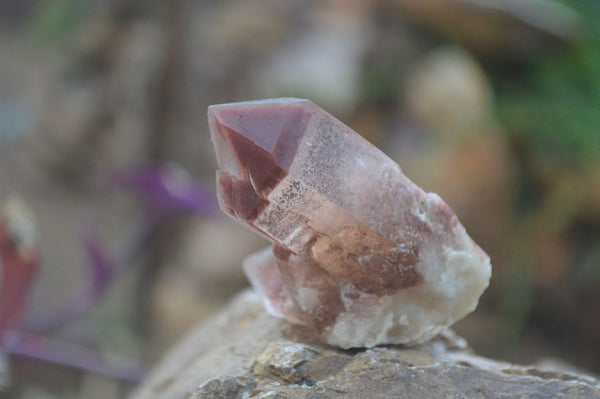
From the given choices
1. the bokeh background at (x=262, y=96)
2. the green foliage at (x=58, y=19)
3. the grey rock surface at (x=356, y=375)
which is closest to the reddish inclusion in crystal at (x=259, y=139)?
the grey rock surface at (x=356, y=375)

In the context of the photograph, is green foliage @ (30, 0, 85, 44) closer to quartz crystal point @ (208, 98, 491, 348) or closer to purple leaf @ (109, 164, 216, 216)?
purple leaf @ (109, 164, 216, 216)

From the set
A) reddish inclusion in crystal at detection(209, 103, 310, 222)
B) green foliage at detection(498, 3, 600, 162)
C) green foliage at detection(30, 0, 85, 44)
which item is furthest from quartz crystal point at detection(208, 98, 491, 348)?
green foliage at detection(30, 0, 85, 44)

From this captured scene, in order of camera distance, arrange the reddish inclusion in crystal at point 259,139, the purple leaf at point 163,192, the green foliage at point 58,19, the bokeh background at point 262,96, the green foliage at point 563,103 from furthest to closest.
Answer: the green foliage at point 58,19, the green foliage at point 563,103, the bokeh background at point 262,96, the purple leaf at point 163,192, the reddish inclusion in crystal at point 259,139

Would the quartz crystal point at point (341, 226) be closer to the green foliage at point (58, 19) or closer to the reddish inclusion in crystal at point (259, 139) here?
the reddish inclusion in crystal at point (259, 139)

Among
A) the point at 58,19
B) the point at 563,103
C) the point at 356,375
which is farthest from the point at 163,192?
the point at 563,103

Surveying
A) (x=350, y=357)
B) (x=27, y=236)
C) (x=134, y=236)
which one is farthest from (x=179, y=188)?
(x=350, y=357)

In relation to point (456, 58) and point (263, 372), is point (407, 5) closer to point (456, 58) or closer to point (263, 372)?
point (456, 58)

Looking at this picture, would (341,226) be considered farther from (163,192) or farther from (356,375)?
(163,192)
